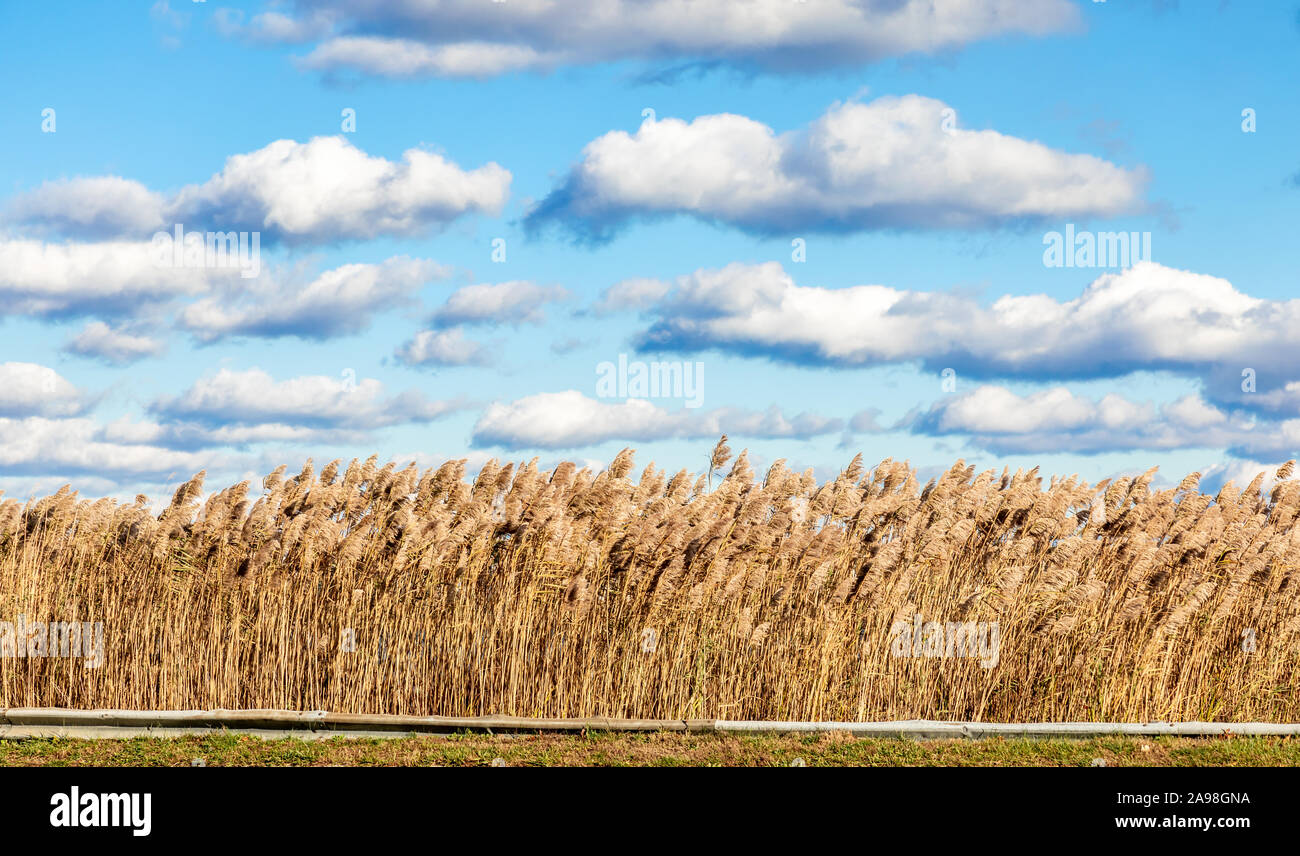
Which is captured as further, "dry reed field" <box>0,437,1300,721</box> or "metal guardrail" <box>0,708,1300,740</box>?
"dry reed field" <box>0,437,1300,721</box>

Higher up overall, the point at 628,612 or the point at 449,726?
the point at 628,612

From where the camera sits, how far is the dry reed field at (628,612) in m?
9.05

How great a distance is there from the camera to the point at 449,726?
870 centimetres

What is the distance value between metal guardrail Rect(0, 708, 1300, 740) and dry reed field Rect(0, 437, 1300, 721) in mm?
432

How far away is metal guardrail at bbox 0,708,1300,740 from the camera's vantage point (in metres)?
8.32

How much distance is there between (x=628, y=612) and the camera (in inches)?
368

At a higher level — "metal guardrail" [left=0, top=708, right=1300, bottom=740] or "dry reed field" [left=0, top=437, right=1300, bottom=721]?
"dry reed field" [left=0, top=437, right=1300, bottom=721]

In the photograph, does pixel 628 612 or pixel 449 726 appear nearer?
pixel 449 726

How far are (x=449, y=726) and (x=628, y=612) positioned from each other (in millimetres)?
1713

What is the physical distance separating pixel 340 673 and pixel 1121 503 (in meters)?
8.24

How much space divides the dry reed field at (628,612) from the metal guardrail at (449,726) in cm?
43

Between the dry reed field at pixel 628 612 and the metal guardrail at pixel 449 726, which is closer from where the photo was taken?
the metal guardrail at pixel 449 726
